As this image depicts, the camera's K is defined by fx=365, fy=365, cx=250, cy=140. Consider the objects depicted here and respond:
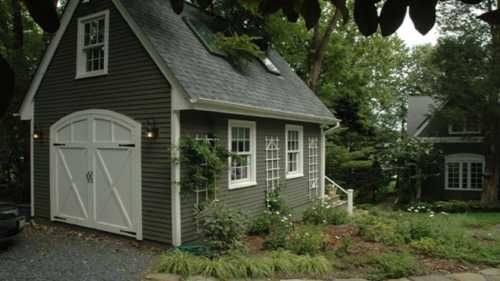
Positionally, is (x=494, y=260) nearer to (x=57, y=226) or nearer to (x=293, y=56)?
(x=57, y=226)

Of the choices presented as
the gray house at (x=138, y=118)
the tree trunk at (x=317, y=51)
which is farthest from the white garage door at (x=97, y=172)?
the tree trunk at (x=317, y=51)

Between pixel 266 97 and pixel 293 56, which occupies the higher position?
pixel 293 56

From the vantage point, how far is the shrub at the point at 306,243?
5.99m

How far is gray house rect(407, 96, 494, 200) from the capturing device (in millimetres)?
17344

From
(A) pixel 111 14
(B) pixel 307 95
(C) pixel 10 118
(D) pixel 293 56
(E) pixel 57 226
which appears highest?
(D) pixel 293 56

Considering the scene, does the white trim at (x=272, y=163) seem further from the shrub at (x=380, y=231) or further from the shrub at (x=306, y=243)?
the shrub at (x=306, y=243)

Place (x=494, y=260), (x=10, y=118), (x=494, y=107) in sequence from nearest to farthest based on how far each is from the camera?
(x=494, y=260) → (x=10, y=118) → (x=494, y=107)

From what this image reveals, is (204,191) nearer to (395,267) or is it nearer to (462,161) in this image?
(395,267)

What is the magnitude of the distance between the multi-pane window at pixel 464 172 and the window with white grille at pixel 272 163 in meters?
12.5

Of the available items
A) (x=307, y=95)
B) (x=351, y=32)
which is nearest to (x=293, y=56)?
(x=351, y=32)

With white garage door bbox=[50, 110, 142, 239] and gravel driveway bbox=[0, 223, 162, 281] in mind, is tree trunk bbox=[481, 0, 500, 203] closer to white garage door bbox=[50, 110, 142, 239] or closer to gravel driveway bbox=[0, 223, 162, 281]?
white garage door bbox=[50, 110, 142, 239]

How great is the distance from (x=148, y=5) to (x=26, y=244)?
208 inches

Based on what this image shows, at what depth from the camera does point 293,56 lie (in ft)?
59.1

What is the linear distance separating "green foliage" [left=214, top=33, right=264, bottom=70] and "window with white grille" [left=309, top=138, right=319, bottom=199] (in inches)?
143
